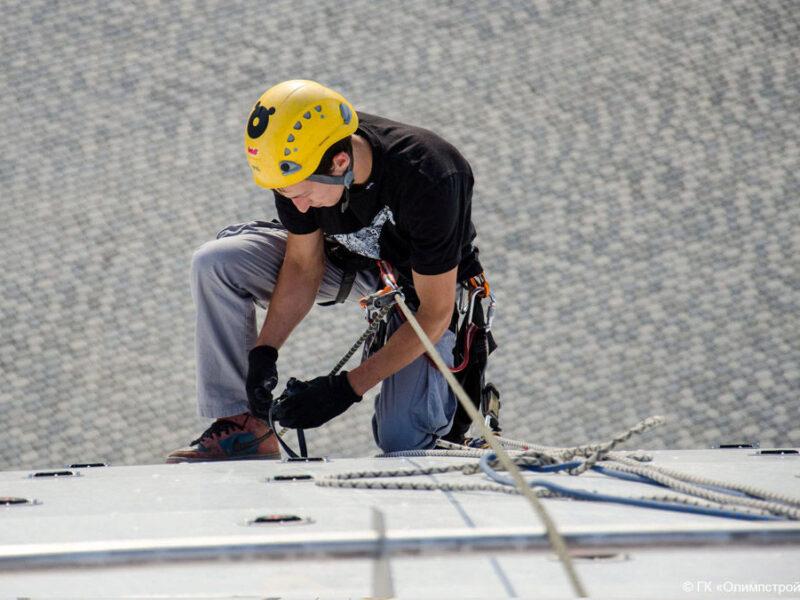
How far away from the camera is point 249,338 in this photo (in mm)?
1635

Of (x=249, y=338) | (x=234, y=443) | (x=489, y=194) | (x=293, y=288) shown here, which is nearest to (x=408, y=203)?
(x=293, y=288)

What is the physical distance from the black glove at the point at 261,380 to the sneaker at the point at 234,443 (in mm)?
32

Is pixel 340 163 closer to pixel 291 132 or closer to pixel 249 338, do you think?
pixel 291 132

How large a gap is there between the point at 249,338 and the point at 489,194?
8.30ft

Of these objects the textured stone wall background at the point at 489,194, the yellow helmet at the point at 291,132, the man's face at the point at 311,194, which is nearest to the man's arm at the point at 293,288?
the man's face at the point at 311,194

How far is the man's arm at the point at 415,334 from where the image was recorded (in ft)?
4.79

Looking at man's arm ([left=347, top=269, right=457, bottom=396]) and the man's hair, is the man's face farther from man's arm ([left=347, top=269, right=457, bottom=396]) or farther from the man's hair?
man's arm ([left=347, top=269, right=457, bottom=396])

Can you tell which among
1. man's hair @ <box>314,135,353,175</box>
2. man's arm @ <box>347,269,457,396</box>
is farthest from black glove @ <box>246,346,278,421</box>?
man's hair @ <box>314,135,353,175</box>

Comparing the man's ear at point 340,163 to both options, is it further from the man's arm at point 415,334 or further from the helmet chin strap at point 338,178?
the man's arm at point 415,334

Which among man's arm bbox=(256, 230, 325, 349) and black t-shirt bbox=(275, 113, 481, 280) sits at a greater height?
black t-shirt bbox=(275, 113, 481, 280)

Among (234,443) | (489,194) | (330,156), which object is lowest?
(489,194)

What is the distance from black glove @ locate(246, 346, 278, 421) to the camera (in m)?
1.49

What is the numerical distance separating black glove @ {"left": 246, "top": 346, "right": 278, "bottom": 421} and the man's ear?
14.2 inches

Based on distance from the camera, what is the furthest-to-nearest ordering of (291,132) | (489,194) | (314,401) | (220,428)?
(489,194)
(220,428)
(314,401)
(291,132)
